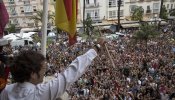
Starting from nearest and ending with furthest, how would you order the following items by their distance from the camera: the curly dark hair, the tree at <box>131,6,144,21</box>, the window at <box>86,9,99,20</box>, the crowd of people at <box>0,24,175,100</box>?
the curly dark hair < the crowd of people at <box>0,24,175,100</box> < the tree at <box>131,6,144,21</box> < the window at <box>86,9,99,20</box>

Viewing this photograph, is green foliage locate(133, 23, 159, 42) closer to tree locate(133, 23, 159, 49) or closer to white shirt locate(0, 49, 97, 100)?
tree locate(133, 23, 159, 49)

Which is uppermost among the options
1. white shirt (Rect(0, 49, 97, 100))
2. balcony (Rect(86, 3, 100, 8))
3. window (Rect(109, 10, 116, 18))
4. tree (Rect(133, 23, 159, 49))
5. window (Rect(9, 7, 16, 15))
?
white shirt (Rect(0, 49, 97, 100))

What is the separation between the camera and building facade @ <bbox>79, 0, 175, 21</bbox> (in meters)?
48.9

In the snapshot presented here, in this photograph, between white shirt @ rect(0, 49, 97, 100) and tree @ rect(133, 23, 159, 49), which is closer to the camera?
white shirt @ rect(0, 49, 97, 100)

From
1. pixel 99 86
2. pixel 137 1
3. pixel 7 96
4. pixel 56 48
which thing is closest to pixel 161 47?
pixel 56 48

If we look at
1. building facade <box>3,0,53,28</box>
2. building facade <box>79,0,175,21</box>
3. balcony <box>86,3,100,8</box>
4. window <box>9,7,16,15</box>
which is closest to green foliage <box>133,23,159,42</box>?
building facade <box>79,0,175,21</box>

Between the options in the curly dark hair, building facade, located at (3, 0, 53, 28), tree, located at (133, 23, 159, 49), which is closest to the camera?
the curly dark hair

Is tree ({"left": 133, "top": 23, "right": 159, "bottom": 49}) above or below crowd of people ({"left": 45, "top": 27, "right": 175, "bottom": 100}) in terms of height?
above

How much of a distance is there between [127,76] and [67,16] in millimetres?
14085

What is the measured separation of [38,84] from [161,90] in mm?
13804

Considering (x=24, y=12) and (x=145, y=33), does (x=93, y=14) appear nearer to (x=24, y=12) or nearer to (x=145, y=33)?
(x=24, y=12)

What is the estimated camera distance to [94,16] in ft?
162

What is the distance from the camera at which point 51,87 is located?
2432mm

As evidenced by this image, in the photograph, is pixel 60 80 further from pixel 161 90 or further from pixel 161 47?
pixel 161 47
